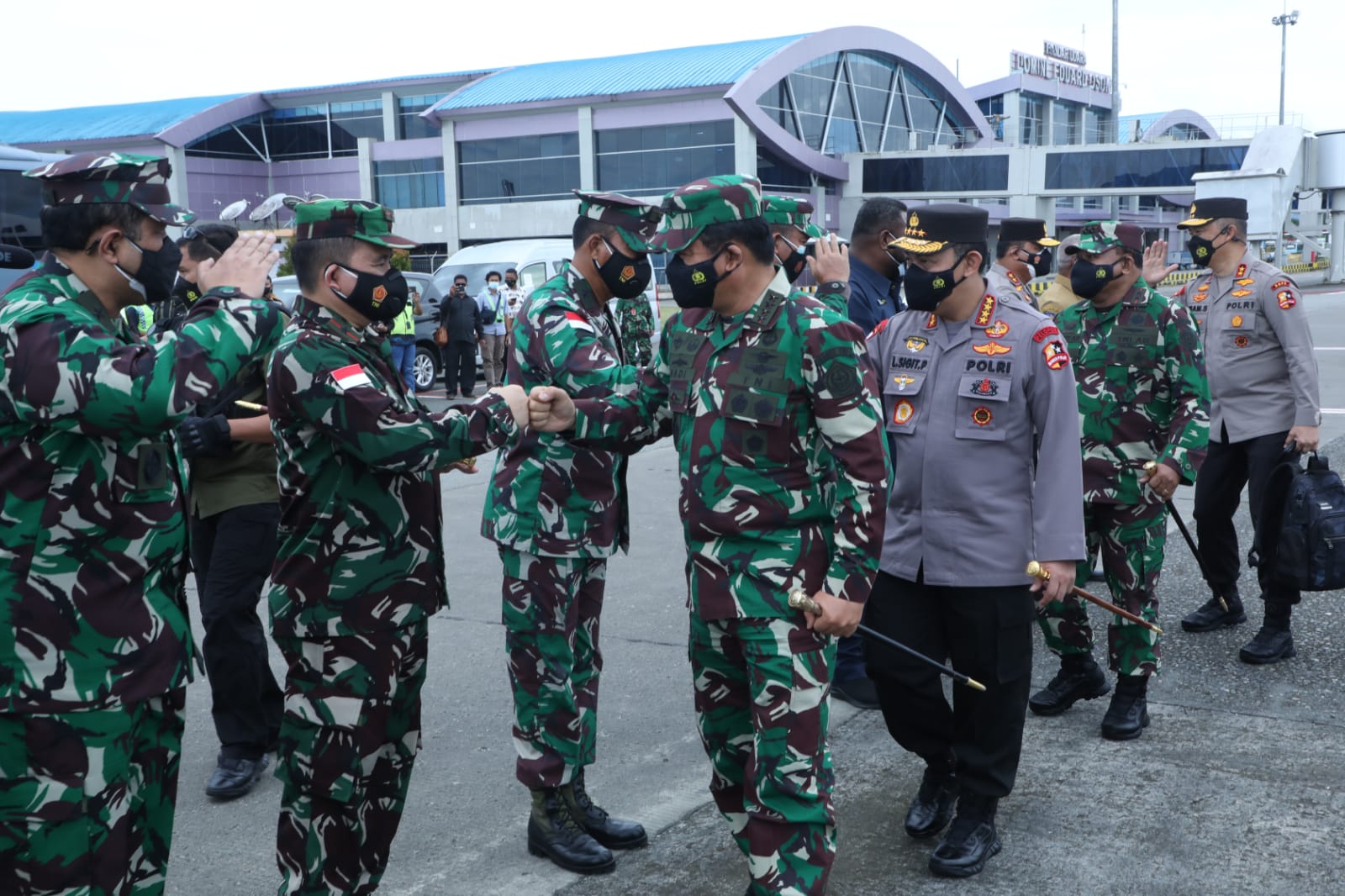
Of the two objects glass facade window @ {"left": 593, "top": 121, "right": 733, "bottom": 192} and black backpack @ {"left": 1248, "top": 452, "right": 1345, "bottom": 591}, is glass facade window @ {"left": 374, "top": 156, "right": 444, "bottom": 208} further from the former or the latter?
black backpack @ {"left": 1248, "top": 452, "right": 1345, "bottom": 591}

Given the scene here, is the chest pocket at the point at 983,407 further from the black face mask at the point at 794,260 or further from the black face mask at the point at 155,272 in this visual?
the black face mask at the point at 155,272

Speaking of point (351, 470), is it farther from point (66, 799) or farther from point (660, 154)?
point (660, 154)

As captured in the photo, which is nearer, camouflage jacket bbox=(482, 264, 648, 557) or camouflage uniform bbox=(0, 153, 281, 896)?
camouflage uniform bbox=(0, 153, 281, 896)

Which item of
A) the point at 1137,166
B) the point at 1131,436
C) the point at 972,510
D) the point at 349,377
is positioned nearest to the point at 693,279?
the point at 349,377

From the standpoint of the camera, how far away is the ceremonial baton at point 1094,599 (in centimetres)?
373

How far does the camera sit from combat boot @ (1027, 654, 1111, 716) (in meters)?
5.13

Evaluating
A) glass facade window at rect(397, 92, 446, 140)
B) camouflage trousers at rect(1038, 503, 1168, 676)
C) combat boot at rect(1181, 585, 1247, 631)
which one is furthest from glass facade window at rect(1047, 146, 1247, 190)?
camouflage trousers at rect(1038, 503, 1168, 676)

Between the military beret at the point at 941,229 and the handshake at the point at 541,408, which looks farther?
the military beret at the point at 941,229

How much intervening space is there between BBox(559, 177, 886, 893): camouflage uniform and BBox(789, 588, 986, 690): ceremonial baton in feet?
0.15

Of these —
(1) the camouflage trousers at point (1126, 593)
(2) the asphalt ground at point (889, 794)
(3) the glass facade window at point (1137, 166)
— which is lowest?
(2) the asphalt ground at point (889, 794)

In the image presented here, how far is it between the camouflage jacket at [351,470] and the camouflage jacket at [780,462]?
55 centimetres

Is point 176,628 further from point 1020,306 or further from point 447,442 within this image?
point 1020,306

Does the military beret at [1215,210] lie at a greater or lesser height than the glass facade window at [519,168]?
lesser

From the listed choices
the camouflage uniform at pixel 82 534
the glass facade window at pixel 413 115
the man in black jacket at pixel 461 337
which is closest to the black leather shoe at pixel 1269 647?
the camouflage uniform at pixel 82 534
